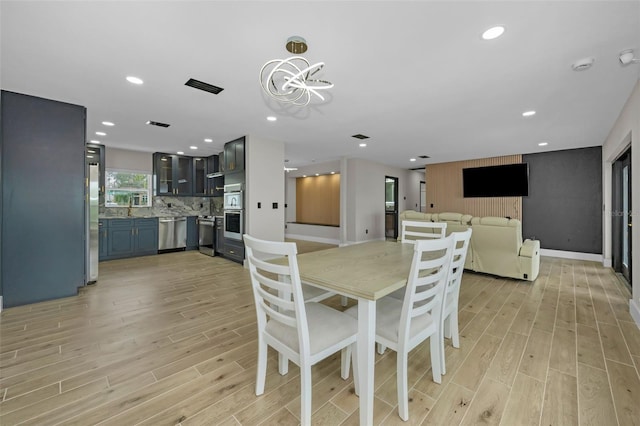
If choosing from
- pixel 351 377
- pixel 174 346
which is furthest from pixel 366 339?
pixel 174 346

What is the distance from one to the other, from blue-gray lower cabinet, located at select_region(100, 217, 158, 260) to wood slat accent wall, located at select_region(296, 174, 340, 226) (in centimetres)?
478

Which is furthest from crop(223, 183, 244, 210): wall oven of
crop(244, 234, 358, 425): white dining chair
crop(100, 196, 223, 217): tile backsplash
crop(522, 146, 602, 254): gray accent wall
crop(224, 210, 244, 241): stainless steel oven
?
crop(522, 146, 602, 254): gray accent wall

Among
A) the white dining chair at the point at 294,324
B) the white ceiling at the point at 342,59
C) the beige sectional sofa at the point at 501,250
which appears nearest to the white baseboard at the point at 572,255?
the beige sectional sofa at the point at 501,250

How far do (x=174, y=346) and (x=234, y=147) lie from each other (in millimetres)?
3772

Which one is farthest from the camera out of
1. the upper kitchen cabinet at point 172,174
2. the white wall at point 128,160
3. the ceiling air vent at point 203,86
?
the upper kitchen cabinet at point 172,174

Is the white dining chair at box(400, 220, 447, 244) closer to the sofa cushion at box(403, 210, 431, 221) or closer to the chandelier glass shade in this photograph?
the chandelier glass shade

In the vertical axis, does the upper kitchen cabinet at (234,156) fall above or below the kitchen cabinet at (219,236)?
above

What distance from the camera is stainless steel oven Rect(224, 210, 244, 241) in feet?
16.1

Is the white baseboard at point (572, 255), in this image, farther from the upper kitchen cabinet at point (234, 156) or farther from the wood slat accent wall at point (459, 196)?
the upper kitchen cabinet at point (234, 156)

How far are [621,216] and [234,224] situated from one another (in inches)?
269

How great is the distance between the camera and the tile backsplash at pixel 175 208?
604 centimetres

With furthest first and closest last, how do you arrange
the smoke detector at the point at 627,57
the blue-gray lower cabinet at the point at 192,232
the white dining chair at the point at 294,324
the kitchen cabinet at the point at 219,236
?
1. the blue-gray lower cabinet at the point at 192,232
2. the kitchen cabinet at the point at 219,236
3. the smoke detector at the point at 627,57
4. the white dining chair at the point at 294,324

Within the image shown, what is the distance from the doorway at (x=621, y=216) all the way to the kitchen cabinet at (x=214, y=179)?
7.44 m

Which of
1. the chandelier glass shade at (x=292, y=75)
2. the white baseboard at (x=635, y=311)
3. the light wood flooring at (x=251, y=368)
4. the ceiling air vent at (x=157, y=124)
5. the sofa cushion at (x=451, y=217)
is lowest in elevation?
the light wood flooring at (x=251, y=368)
